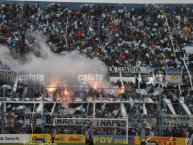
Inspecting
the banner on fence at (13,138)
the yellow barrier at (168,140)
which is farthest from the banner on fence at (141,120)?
the banner on fence at (13,138)

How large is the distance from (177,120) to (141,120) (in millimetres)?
2450

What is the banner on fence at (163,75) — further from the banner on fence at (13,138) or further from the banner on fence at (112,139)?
the banner on fence at (13,138)

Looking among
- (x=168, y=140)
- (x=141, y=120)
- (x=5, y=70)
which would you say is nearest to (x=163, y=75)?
(x=141, y=120)

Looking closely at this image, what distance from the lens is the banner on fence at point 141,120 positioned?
1222 inches

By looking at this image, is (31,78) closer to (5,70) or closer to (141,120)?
(5,70)

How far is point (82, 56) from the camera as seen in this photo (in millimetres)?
46094

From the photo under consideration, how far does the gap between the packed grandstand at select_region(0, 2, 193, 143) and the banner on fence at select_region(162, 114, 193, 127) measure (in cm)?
10

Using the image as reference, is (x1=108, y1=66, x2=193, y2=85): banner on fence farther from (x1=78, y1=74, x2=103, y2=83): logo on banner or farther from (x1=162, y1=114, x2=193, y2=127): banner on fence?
(x1=162, y1=114, x2=193, y2=127): banner on fence

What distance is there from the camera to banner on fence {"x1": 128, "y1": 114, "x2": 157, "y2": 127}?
31.0 m

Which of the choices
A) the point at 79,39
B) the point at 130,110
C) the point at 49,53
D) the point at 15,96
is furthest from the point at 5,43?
the point at 130,110

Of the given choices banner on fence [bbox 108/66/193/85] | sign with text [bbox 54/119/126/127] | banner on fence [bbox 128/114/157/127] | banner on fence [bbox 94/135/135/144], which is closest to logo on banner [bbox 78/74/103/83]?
banner on fence [bbox 108/66/193/85]

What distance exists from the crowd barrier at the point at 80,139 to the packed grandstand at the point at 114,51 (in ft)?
2.38

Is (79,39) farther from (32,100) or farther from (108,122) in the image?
(108,122)

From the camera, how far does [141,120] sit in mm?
31422
